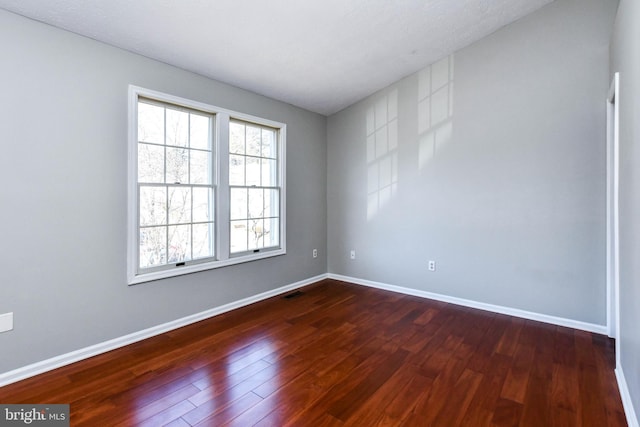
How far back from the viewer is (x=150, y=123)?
284cm

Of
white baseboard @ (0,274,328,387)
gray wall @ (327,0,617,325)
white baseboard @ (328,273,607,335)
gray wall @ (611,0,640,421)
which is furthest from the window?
gray wall @ (611,0,640,421)

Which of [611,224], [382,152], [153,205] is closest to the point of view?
[611,224]

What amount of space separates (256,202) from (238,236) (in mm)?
485

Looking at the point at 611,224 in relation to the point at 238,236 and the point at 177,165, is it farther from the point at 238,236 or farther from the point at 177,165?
the point at 177,165

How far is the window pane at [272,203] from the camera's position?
4.00 m

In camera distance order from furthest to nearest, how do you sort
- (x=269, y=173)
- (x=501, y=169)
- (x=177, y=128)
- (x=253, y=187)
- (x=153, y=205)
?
(x=269, y=173)
(x=253, y=187)
(x=501, y=169)
(x=177, y=128)
(x=153, y=205)

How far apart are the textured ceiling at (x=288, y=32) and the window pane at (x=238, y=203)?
3.90 ft

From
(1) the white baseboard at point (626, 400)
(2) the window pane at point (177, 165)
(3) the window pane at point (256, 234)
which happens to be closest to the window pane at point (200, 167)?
(2) the window pane at point (177, 165)

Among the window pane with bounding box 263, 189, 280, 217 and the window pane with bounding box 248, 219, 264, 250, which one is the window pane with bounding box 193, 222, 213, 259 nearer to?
the window pane with bounding box 248, 219, 264, 250

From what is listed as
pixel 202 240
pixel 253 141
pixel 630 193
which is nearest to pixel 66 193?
pixel 202 240

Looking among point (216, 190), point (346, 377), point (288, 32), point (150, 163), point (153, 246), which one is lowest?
point (346, 377)

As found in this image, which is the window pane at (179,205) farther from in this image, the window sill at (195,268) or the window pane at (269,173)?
the window pane at (269,173)

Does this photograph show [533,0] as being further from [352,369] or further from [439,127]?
[352,369]

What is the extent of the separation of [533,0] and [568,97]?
99cm
